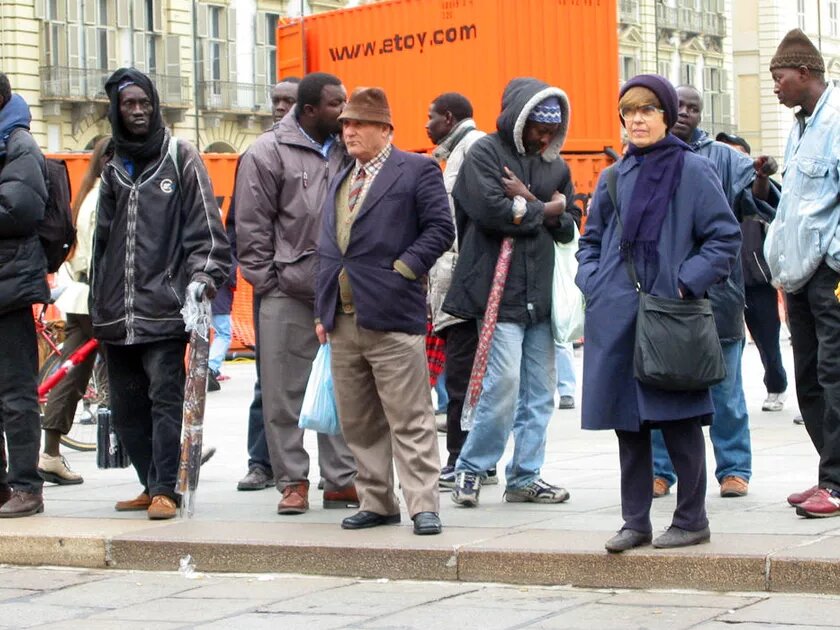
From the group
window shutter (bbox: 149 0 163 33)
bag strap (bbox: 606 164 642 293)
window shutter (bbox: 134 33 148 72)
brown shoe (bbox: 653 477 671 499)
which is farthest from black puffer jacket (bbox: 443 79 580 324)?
window shutter (bbox: 149 0 163 33)

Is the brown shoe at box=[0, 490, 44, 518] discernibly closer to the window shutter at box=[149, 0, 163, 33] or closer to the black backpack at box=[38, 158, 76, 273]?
the black backpack at box=[38, 158, 76, 273]

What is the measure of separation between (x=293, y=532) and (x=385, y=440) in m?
0.57

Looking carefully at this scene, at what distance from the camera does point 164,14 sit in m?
44.5

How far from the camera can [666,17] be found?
63094mm

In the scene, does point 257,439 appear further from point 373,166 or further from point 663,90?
point 663,90

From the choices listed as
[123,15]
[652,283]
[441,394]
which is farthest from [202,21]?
[652,283]

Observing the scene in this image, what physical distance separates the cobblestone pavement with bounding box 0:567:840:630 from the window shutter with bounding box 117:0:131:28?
37442 mm

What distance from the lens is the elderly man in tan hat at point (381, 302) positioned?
7395 millimetres

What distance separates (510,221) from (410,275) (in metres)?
0.82

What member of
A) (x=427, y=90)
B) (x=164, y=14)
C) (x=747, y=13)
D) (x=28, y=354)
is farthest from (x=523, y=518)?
(x=747, y=13)

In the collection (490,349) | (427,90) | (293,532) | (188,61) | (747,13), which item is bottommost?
(293,532)

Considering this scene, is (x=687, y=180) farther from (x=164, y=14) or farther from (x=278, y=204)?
(x=164, y=14)

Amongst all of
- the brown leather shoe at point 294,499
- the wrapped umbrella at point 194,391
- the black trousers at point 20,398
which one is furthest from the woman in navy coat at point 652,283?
the black trousers at point 20,398

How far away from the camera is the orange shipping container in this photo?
2091 centimetres
